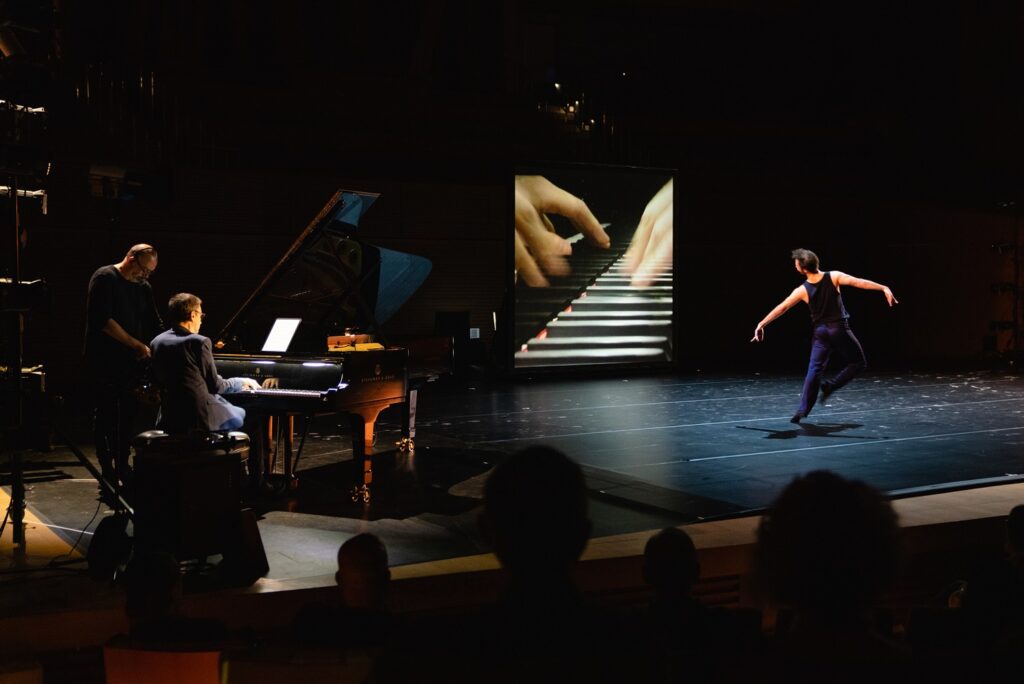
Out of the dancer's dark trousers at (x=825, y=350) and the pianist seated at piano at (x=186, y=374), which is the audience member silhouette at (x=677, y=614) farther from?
the dancer's dark trousers at (x=825, y=350)

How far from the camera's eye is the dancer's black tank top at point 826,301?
847 centimetres

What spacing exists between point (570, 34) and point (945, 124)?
6.46 metres

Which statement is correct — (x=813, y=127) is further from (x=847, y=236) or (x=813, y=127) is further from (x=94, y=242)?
(x=94, y=242)

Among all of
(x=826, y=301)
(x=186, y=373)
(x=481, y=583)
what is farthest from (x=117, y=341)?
(x=826, y=301)

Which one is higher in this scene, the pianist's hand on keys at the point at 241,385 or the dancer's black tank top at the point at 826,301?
the dancer's black tank top at the point at 826,301

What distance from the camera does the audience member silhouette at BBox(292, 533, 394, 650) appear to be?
2.11m

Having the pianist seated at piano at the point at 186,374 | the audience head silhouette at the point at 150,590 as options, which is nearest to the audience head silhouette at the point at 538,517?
the audience head silhouette at the point at 150,590

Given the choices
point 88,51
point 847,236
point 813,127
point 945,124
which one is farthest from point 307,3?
point 945,124

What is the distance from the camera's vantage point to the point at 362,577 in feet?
7.69

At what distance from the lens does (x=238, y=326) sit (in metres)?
6.17

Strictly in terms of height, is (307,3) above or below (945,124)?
above

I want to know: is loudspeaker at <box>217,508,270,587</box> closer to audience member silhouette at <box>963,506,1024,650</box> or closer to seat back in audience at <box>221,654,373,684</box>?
seat back in audience at <box>221,654,373,684</box>

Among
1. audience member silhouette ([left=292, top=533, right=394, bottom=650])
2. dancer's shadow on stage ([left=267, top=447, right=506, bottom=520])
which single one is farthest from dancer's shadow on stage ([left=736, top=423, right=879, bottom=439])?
audience member silhouette ([left=292, top=533, right=394, bottom=650])

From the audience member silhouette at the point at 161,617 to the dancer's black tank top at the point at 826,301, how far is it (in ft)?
22.4
